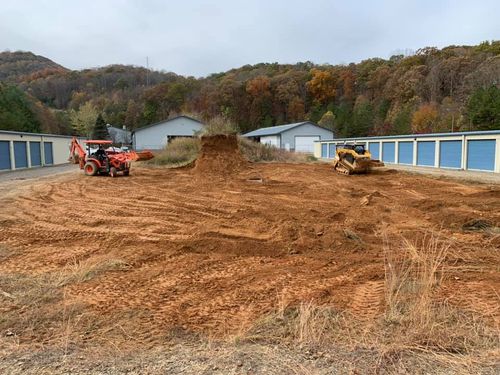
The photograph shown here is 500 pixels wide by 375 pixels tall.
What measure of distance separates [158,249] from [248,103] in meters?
97.6

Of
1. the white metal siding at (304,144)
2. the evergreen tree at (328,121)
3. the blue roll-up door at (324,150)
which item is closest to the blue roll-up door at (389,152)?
the blue roll-up door at (324,150)

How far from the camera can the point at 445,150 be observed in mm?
28734

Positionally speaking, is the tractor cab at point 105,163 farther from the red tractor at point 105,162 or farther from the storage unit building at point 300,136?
the storage unit building at point 300,136

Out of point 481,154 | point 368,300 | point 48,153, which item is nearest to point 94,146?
point 48,153

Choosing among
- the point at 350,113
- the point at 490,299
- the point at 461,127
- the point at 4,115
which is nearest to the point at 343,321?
the point at 490,299

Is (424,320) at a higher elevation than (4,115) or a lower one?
lower

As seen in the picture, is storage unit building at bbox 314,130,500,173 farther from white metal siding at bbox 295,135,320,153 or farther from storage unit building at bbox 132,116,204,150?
storage unit building at bbox 132,116,204,150

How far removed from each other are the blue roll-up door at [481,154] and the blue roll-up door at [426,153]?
3886mm

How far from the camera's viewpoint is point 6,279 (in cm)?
623

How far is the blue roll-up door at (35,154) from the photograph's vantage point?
3536cm

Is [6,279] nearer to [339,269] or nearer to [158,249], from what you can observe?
[158,249]

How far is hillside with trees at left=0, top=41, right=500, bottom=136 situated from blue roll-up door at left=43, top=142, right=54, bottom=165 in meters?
15.3

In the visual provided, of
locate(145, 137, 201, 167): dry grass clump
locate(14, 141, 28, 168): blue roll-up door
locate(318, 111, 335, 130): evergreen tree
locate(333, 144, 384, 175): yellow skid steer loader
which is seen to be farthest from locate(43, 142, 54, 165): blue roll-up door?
locate(318, 111, 335, 130): evergreen tree

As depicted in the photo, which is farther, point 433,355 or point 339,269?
point 339,269
